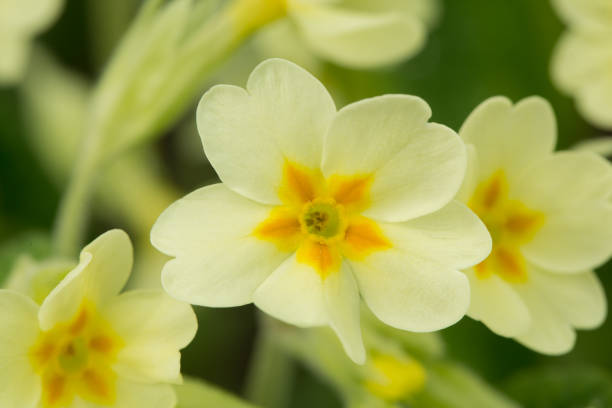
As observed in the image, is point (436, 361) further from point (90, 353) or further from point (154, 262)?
point (154, 262)

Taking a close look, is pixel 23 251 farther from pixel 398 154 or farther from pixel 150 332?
pixel 398 154

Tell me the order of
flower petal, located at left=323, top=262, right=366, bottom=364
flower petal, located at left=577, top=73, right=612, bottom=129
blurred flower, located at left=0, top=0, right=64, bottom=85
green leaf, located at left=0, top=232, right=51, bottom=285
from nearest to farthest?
flower petal, located at left=323, top=262, right=366, bottom=364, green leaf, located at left=0, top=232, right=51, bottom=285, flower petal, located at left=577, top=73, right=612, bottom=129, blurred flower, located at left=0, top=0, right=64, bottom=85

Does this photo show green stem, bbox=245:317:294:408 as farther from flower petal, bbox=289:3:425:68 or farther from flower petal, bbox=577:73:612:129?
flower petal, bbox=577:73:612:129

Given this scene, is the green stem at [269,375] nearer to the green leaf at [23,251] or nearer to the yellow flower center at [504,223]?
the green leaf at [23,251]

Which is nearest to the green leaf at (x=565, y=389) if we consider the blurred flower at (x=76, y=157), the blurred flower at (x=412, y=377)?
the blurred flower at (x=412, y=377)

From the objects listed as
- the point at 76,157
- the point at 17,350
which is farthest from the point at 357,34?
the point at 76,157

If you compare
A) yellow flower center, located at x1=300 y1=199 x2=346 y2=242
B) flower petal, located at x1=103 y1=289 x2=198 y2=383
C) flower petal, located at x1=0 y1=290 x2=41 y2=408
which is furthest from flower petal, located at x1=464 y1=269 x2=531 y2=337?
flower petal, located at x1=0 y1=290 x2=41 y2=408
